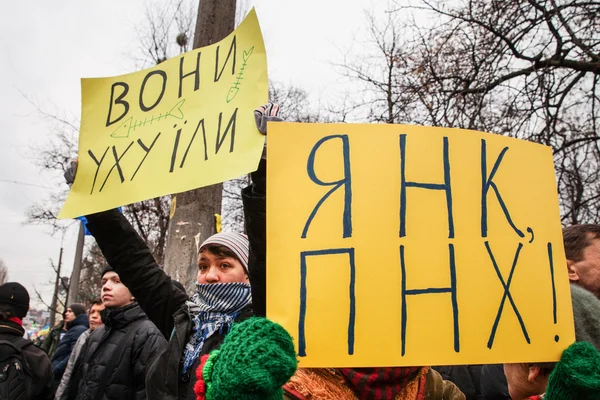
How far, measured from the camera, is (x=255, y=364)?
1029 mm

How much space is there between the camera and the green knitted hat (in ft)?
3.76

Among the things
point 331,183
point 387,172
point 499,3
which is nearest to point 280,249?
point 331,183

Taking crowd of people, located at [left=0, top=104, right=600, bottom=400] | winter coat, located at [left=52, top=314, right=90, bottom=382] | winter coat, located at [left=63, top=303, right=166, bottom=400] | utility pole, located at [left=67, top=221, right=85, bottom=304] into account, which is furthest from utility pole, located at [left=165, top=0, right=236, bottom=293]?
utility pole, located at [left=67, top=221, right=85, bottom=304]

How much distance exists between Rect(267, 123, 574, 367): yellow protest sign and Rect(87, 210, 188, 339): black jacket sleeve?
958 millimetres

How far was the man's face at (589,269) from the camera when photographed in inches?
76.2

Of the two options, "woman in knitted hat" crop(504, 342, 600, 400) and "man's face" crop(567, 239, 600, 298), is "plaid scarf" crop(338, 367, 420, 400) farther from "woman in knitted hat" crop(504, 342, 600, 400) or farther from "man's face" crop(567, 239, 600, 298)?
"man's face" crop(567, 239, 600, 298)

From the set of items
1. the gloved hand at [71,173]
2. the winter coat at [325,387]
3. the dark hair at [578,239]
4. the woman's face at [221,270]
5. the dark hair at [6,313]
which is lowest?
the winter coat at [325,387]

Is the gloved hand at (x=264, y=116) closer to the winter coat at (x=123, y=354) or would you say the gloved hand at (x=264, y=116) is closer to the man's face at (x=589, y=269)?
the man's face at (x=589, y=269)

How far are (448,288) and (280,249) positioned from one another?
460 millimetres

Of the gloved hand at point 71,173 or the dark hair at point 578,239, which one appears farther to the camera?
the dark hair at point 578,239

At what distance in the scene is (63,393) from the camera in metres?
3.44

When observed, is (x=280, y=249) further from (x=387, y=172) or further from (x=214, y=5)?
(x=214, y=5)

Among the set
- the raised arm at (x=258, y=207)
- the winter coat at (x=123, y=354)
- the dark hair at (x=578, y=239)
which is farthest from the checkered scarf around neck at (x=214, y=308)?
the dark hair at (x=578, y=239)

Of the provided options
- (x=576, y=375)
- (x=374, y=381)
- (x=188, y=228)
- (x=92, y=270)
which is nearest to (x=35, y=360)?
(x=188, y=228)
